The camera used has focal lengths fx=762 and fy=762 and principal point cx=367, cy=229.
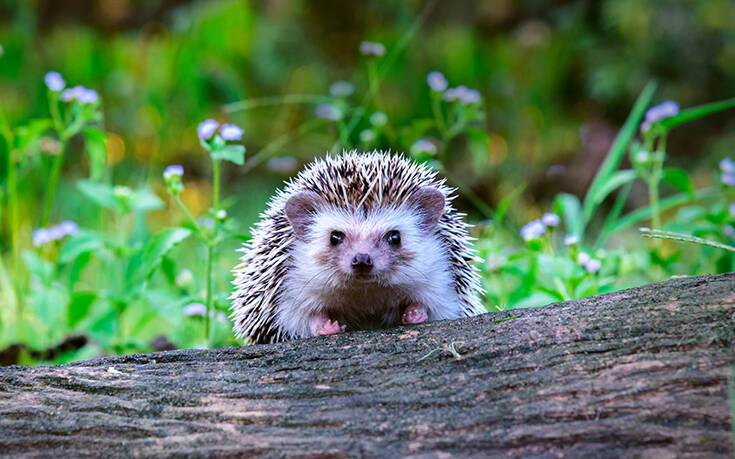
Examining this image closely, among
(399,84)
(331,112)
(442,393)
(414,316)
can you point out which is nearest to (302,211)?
(414,316)

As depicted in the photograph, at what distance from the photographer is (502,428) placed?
6.92ft

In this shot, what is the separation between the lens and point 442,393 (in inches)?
89.1

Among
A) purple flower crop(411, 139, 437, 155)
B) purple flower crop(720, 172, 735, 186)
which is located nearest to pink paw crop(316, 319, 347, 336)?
purple flower crop(411, 139, 437, 155)

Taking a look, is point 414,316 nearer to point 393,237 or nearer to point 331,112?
point 393,237

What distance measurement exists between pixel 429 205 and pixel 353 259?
473 millimetres

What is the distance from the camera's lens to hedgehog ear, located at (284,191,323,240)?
125 inches

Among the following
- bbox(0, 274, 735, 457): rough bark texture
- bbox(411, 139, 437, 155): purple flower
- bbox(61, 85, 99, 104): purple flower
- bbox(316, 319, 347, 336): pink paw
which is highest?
bbox(61, 85, 99, 104): purple flower

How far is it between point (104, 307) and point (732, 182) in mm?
3744

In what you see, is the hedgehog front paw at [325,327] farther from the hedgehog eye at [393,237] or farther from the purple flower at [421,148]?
the purple flower at [421,148]

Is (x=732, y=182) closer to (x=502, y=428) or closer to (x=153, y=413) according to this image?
(x=502, y=428)

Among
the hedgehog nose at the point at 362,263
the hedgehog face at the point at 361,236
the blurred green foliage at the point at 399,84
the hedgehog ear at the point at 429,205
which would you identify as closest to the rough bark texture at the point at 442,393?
the hedgehog nose at the point at 362,263

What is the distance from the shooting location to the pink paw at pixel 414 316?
3.00 metres

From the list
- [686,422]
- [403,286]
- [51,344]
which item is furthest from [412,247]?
[51,344]

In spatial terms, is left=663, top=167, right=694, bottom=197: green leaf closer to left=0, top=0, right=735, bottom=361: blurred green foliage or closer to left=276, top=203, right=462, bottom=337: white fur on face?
left=276, top=203, right=462, bottom=337: white fur on face
